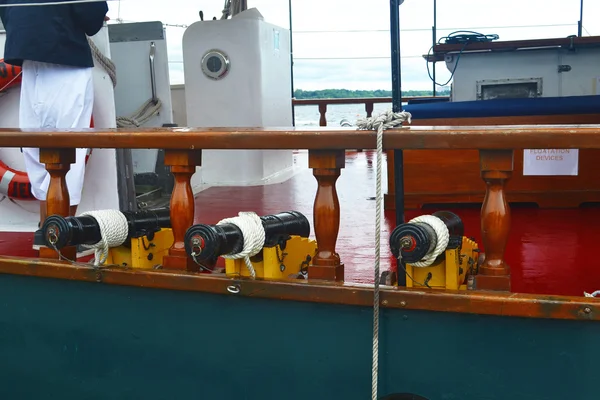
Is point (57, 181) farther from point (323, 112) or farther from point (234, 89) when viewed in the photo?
point (323, 112)

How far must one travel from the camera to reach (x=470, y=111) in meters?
3.29

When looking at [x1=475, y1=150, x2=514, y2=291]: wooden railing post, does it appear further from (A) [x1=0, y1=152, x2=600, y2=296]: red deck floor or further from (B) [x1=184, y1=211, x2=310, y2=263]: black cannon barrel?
(B) [x1=184, y1=211, x2=310, y2=263]: black cannon barrel

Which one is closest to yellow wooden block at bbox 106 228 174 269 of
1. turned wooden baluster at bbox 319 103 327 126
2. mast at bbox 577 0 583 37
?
mast at bbox 577 0 583 37

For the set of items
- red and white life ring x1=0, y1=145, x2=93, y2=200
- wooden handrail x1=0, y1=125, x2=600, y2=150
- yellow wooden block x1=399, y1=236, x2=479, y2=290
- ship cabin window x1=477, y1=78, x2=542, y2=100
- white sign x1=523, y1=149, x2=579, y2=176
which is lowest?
yellow wooden block x1=399, y1=236, x2=479, y2=290

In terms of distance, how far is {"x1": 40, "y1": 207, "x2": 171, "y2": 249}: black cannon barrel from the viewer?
205 cm

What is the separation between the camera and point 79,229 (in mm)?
2062

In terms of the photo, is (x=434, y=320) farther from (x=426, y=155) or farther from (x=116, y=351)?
(x=426, y=155)

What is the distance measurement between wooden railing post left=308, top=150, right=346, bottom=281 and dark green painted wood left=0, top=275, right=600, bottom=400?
0.32 ft

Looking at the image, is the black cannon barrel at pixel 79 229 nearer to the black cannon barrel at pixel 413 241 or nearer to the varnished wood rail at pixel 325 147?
the varnished wood rail at pixel 325 147

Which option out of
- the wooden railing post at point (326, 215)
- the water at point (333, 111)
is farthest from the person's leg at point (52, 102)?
the water at point (333, 111)

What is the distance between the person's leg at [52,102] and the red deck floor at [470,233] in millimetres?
354

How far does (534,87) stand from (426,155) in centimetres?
201

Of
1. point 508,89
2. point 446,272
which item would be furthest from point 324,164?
point 508,89

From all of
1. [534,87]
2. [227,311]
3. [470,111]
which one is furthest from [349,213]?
[534,87]
